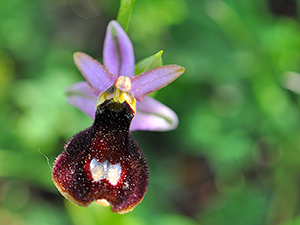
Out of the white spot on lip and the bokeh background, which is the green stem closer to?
the white spot on lip

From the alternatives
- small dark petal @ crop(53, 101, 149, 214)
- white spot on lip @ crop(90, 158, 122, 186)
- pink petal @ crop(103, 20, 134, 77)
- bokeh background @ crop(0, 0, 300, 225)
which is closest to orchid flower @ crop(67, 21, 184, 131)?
pink petal @ crop(103, 20, 134, 77)

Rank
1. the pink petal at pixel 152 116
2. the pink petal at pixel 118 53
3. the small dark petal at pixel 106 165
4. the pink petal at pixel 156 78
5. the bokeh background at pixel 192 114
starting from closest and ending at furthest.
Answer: the small dark petal at pixel 106 165 < the pink petal at pixel 156 78 < the pink petal at pixel 118 53 < the pink petal at pixel 152 116 < the bokeh background at pixel 192 114

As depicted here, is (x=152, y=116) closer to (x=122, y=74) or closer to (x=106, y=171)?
(x=122, y=74)

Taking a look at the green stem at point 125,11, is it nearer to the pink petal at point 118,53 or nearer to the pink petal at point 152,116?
the pink petal at point 118,53

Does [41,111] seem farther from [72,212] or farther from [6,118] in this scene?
[72,212]

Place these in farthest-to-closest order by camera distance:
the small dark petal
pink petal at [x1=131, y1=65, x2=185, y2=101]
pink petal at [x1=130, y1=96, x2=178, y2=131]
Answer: pink petal at [x1=130, y1=96, x2=178, y2=131] → pink petal at [x1=131, y1=65, x2=185, y2=101] → the small dark petal

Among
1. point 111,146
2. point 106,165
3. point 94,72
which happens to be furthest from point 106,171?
point 94,72

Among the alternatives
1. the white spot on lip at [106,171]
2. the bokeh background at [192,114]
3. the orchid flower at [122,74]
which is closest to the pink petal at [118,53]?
the orchid flower at [122,74]

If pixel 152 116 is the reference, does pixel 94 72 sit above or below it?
above
